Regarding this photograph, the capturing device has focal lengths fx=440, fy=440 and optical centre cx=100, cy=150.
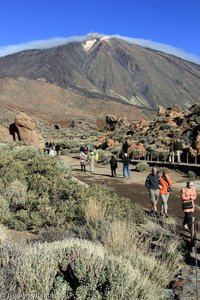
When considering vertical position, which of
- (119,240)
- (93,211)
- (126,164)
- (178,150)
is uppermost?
(178,150)

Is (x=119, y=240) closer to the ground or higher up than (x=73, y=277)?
higher up

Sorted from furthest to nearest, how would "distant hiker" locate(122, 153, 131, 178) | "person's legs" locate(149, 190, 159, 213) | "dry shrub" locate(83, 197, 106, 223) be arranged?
"distant hiker" locate(122, 153, 131, 178) < "person's legs" locate(149, 190, 159, 213) < "dry shrub" locate(83, 197, 106, 223)

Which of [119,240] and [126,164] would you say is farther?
[126,164]

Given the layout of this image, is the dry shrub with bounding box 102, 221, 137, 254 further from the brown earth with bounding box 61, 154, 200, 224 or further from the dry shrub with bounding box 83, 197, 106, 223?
the brown earth with bounding box 61, 154, 200, 224

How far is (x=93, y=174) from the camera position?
74.0 feet

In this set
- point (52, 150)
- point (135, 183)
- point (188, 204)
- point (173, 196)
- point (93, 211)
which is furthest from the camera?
point (52, 150)

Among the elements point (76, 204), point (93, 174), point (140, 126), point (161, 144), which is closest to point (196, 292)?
point (76, 204)

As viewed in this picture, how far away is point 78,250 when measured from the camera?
17.7 feet

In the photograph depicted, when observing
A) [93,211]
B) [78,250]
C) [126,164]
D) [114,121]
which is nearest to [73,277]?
[78,250]

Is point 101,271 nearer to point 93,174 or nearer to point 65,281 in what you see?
point 65,281

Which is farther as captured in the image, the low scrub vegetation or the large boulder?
the large boulder

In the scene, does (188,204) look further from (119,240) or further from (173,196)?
(173,196)

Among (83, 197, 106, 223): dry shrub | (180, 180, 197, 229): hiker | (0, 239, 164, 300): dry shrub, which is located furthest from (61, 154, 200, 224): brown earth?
(0, 239, 164, 300): dry shrub

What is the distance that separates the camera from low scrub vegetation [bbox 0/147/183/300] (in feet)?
15.5
